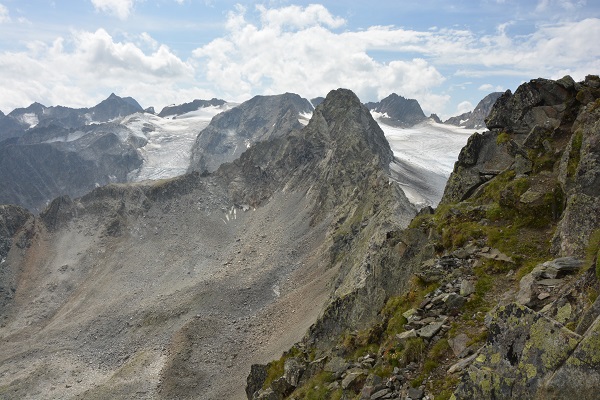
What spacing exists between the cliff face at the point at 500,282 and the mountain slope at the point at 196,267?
25.9ft

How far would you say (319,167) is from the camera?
131 m

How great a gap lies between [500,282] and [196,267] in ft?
316

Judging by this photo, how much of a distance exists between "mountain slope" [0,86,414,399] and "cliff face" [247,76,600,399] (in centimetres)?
789

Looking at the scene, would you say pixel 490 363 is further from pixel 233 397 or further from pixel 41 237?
pixel 41 237

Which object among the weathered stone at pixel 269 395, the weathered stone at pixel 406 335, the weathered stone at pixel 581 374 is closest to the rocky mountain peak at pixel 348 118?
the weathered stone at pixel 269 395

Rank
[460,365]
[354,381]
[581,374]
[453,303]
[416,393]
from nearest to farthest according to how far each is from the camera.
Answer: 1. [581,374]
2. [460,365]
3. [416,393]
4. [453,303]
5. [354,381]

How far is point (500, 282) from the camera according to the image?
16484mm

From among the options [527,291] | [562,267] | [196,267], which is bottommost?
[196,267]

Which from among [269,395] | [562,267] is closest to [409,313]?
[562,267]

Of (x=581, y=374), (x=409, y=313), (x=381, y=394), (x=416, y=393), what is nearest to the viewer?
(x=581, y=374)

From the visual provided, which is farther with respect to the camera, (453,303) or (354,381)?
(354,381)

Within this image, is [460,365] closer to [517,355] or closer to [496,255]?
[517,355]

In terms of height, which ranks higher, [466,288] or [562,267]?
[562,267]

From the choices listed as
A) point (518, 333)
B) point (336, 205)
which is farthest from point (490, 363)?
point (336, 205)
